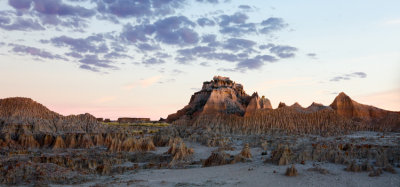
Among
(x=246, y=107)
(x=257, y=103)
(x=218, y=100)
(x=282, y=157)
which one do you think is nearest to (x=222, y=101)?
(x=218, y=100)

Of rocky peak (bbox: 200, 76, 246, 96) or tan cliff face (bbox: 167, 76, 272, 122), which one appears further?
rocky peak (bbox: 200, 76, 246, 96)

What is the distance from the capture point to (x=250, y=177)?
1719 cm

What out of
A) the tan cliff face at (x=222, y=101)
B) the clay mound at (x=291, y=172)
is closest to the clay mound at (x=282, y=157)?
the clay mound at (x=291, y=172)

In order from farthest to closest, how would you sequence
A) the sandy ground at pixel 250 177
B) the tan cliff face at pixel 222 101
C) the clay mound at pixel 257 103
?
the tan cliff face at pixel 222 101, the clay mound at pixel 257 103, the sandy ground at pixel 250 177

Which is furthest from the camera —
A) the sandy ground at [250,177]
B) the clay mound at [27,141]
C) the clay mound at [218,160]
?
the clay mound at [27,141]

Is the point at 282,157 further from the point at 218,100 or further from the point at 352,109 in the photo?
the point at 218,100

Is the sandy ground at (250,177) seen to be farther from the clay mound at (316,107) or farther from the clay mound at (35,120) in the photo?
the clay mound at (316,107)

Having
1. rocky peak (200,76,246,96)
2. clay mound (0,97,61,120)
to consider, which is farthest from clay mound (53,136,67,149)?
rocky peak (200,76,246,96)

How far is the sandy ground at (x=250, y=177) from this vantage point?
15.6 m

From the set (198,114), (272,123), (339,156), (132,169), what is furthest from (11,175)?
(198,114)

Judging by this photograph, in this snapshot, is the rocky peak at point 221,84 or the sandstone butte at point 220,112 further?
the rocky peak at point 221,84

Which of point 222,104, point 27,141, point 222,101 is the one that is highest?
point 222,101

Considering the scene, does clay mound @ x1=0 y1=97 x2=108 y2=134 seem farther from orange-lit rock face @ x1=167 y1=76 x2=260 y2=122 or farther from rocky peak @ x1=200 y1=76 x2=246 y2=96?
rocky peak @ x1=200 y1=76 x2=246 y2=96

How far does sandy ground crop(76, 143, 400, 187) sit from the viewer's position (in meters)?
15.6
